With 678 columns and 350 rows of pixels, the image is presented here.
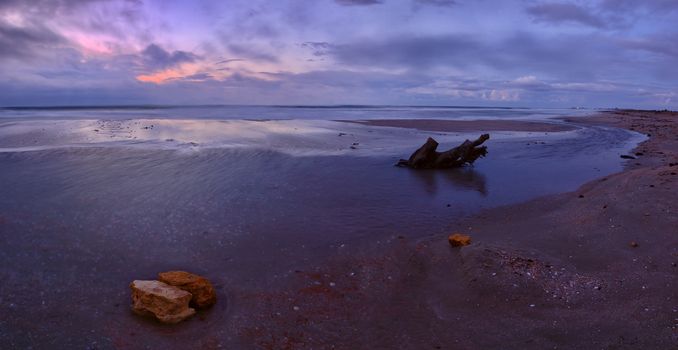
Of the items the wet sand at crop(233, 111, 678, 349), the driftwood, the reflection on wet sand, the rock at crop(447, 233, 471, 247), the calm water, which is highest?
the calm water

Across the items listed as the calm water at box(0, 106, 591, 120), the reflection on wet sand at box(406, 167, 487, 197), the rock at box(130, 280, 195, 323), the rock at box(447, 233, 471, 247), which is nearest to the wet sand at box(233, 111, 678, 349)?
the rock at box(447, 233, 471, 247)

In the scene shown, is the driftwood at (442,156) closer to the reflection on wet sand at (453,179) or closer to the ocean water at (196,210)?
the reflection on wet sand at (453,179)

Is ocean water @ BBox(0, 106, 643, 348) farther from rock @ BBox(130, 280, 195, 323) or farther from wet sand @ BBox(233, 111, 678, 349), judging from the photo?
wet sand @ BBox(233, 111, 678, 349)

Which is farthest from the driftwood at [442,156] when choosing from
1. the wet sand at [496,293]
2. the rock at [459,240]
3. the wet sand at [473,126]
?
the wet sand at [473,126]

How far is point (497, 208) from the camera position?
10.7 meters

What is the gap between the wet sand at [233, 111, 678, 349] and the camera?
16.7ft

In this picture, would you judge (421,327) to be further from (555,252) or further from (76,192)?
(76,192)

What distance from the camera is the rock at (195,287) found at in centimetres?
575

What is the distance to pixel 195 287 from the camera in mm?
5785

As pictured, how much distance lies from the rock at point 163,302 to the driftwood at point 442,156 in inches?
461

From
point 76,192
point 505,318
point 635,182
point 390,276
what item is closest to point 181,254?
point 390,276

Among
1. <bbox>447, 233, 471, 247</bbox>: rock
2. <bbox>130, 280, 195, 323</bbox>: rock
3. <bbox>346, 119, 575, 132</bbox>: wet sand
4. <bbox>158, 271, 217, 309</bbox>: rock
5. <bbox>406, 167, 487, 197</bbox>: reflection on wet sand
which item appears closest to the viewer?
<bbox>130, 280, 195, 323</bbox>: rock

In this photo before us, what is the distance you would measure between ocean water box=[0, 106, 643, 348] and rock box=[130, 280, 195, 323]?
0.21 metres

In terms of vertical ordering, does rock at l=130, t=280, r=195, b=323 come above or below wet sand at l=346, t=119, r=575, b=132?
below
